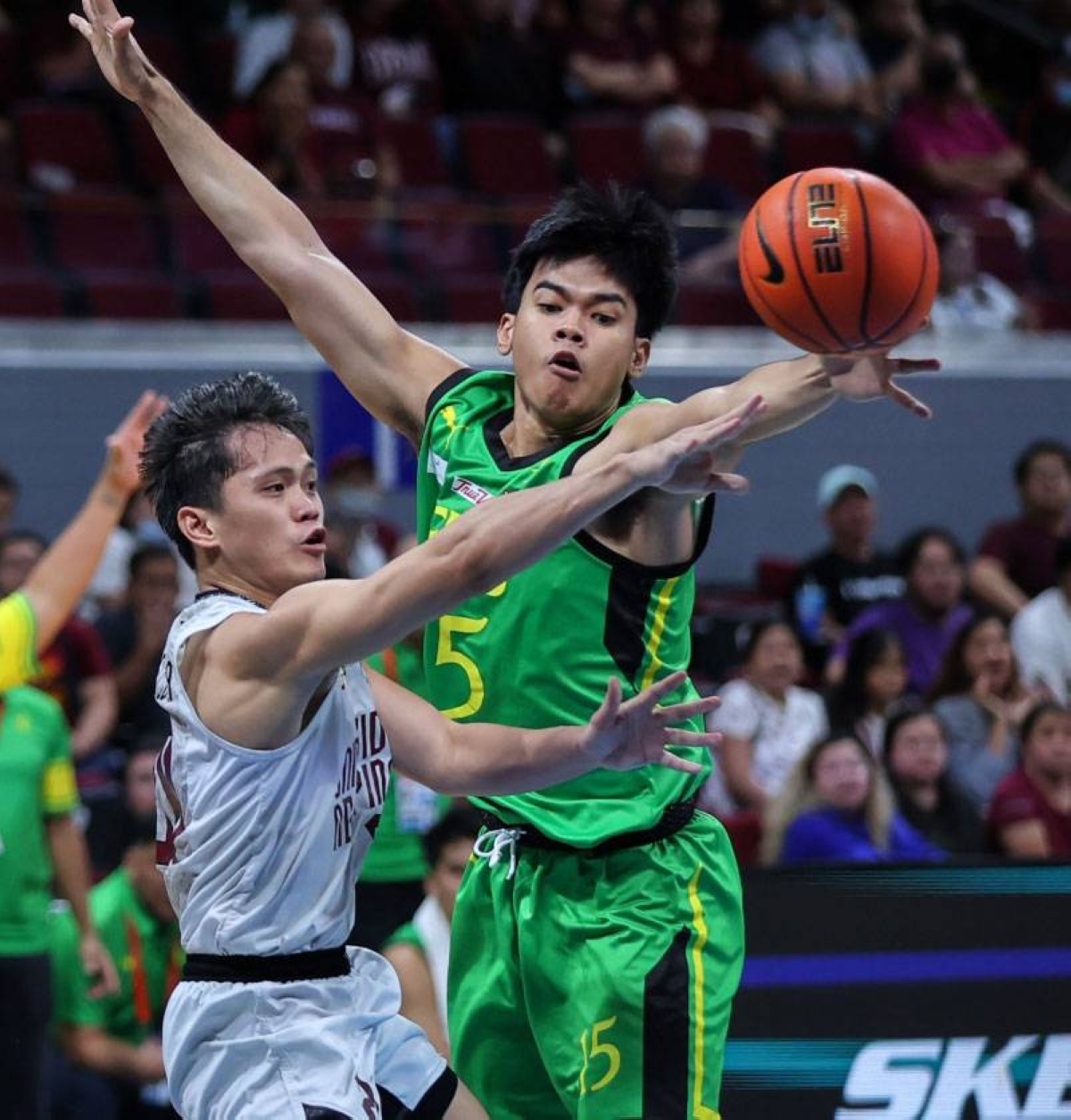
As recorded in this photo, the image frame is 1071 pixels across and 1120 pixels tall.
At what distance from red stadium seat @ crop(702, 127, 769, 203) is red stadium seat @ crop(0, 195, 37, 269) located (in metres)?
4.31

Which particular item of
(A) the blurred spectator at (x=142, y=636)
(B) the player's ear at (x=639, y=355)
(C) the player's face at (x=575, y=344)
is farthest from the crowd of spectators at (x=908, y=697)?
(C) the player's face at (x=575, y=344)

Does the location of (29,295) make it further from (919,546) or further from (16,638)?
(16,638)

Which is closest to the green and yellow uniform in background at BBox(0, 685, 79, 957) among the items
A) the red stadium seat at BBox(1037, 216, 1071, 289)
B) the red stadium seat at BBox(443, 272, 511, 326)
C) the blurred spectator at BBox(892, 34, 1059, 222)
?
the red stadium seat at BBox(443, 272, 511, 326)

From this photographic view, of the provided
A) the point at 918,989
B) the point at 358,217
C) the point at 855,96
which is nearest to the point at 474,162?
the point at 358,217

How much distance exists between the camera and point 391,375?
4.90 m

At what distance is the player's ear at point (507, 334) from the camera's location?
185 inches

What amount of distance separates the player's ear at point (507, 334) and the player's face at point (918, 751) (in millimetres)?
3998

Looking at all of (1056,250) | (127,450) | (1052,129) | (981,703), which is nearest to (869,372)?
(127,450)

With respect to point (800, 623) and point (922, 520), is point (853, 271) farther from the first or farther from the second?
point (922, 520)

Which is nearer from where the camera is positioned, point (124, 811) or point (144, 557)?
point (124, 811)

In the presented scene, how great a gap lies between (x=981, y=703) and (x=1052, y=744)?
1059mm

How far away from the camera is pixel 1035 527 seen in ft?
35.7

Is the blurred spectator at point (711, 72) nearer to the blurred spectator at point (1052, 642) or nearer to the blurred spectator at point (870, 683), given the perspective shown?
the blurred spectator at point (1052, 642)

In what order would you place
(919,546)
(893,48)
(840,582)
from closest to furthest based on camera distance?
(919,546)
(840,582)
(893,48)
